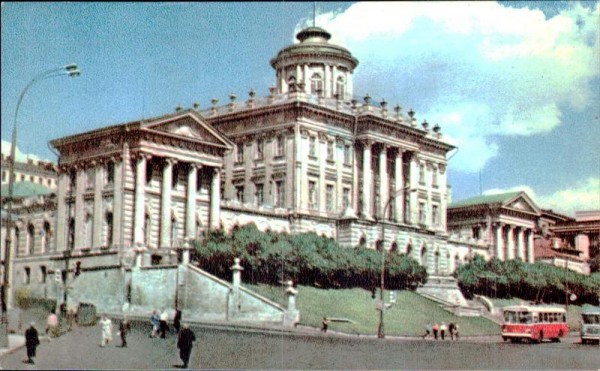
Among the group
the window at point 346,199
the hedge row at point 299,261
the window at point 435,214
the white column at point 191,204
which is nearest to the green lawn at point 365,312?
the hedge row at point 299,261

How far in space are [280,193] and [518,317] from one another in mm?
9361

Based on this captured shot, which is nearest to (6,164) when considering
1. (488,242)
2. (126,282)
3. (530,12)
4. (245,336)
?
(126,282)

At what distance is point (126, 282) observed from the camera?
25.5 m

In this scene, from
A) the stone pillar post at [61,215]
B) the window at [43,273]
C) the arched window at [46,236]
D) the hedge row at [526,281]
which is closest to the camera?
the window at [43,273]

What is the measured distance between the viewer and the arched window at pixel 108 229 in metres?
29.9

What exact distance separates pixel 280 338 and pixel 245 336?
2.50ft

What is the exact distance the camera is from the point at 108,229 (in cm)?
3067

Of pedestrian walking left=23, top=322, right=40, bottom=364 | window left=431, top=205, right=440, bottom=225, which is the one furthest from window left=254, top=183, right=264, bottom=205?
pedestrian walking left=23, top=322, right=40, bottom=364

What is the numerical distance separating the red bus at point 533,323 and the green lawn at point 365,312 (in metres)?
0.46

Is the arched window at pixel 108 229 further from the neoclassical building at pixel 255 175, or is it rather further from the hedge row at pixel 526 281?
the hedge row at pixel 526 281

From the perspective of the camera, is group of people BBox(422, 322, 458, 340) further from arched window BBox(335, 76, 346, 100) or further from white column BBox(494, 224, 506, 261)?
white column BBox(494, 224, 506, 261)

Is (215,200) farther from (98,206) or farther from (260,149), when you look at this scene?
(98,206)

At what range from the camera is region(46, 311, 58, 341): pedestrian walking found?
18.7 meters

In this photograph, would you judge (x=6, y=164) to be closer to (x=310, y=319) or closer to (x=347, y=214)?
(x=310, y=319)
